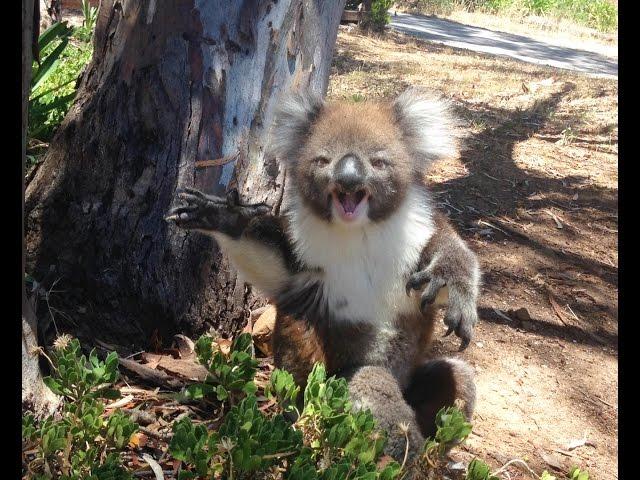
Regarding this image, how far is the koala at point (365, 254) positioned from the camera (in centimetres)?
328

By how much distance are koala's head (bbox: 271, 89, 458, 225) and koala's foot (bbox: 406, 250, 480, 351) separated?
0.33m

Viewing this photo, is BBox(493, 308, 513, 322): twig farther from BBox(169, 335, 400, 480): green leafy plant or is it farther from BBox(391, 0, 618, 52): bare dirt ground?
BBox(391, 0, 618, 52): bare dirt ground

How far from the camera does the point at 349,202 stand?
10.6 feet

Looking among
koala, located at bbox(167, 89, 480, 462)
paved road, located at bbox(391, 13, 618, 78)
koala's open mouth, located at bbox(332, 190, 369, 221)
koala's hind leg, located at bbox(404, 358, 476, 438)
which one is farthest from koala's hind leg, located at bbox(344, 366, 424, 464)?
paved road, located at bbox(391, 13, 618, 78)

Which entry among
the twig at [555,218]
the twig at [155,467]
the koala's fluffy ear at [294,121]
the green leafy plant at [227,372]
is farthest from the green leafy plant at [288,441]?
the twig at [555,218]

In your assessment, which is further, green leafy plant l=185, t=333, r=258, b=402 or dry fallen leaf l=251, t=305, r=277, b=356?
dry fallen leaf l=251, t=305, r=277, b=356

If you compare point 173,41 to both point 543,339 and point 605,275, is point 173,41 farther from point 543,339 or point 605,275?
point 605,275

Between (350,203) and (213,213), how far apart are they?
0.69 metres

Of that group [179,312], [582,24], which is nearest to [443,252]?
[179,312]

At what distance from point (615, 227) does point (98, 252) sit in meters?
4.41

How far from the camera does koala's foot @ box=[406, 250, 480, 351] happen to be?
3270 millimetres
